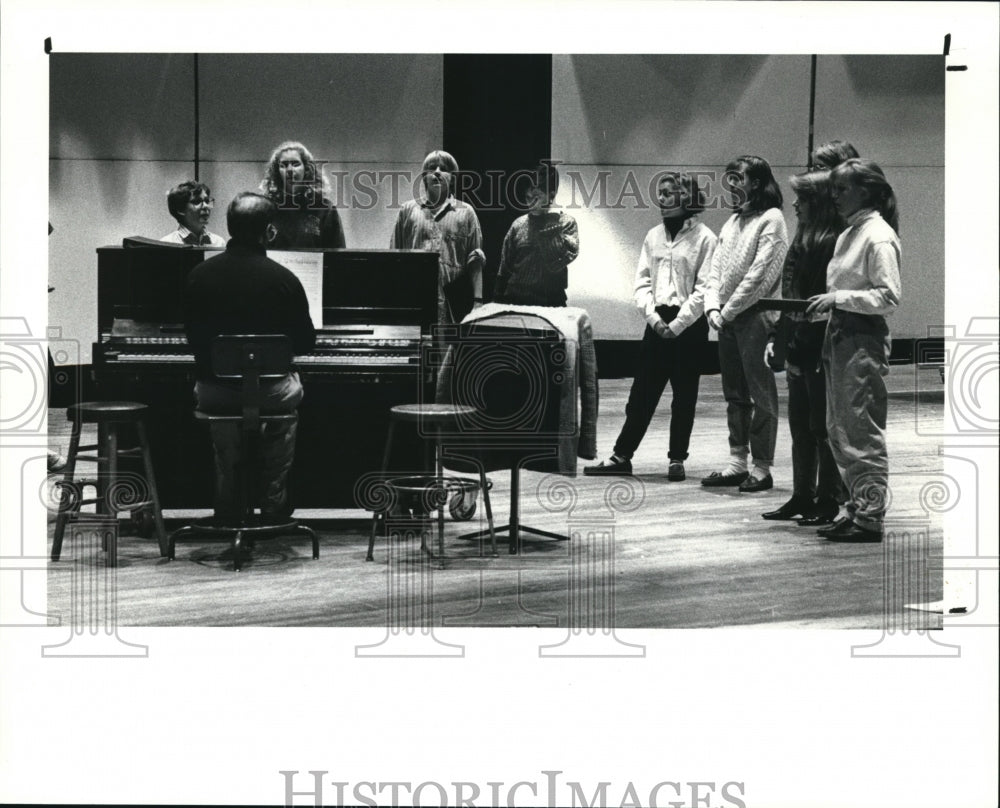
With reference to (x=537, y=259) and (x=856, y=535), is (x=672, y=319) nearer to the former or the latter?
(x=537, y=259)

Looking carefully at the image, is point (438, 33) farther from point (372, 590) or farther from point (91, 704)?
point (91, 704)

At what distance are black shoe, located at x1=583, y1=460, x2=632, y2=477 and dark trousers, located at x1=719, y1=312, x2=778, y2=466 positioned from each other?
481mm

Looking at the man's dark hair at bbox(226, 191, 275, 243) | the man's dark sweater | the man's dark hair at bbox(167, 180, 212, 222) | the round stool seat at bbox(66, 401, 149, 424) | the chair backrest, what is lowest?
the round stool seat at bbox(66, 401, 149, 424)

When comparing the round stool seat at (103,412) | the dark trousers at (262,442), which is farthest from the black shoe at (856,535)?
the round stool seat at (103,412)

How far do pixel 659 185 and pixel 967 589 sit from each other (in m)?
1.99

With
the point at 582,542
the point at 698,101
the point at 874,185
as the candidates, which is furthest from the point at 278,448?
the point at 874,185

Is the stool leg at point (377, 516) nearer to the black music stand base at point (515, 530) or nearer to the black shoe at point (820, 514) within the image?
the black music stand base at point (515, 530)

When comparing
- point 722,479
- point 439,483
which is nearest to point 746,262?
point 722,479

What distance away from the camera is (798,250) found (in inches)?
262

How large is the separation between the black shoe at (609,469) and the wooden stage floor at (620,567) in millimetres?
37

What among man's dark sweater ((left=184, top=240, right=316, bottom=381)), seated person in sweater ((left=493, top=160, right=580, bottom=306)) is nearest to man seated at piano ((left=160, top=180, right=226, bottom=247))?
man's dark sweater ((left=184, top=240, right=316, bottom=381))

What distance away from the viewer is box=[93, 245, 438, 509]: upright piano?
6.91 metres

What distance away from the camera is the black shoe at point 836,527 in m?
6.61

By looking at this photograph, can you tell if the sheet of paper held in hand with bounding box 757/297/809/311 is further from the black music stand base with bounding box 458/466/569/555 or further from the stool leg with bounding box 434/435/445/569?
the stool leg with bounding box 434/435/445/569
